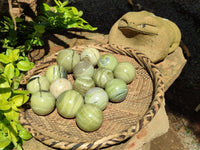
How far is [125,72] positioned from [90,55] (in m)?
0.38

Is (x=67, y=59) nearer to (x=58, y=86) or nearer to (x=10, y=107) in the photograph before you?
→ (x=58, y=86)

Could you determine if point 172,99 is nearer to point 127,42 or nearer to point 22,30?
point 127,42

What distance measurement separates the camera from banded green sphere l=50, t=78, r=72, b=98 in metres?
1.71

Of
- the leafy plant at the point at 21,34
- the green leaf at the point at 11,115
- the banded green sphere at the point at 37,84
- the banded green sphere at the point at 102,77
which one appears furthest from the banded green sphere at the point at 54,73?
the leafy plant at the point at 21,34

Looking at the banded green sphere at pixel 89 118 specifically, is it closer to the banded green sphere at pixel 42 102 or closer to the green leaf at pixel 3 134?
the banded green sphere at pixel 42 102

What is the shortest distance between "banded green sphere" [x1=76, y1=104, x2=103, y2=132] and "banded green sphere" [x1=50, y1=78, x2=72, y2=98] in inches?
11.2

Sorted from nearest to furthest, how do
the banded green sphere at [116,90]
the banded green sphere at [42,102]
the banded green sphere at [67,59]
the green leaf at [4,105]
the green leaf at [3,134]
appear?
the green leaf at [4,105] → the green leaf at [3,134] → the banded green sphere at [42,102] → the banded green sphere at [116,90] → the banded green sphere at [67,59]

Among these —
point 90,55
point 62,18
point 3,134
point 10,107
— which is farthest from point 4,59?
point 62,18

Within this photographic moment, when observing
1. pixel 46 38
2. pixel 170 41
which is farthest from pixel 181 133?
pixel 46 38

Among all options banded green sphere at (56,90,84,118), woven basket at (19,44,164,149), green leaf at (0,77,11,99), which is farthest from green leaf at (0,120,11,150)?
banded green sphere at (56,90,84,118)

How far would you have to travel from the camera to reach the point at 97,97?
5.33 ft

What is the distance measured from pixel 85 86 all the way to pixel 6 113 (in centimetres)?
63

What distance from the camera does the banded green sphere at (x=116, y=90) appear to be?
1.69 metres

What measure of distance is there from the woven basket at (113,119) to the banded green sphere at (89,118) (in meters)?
0.08
